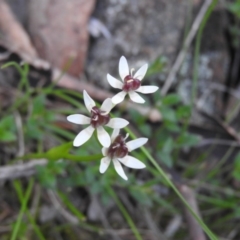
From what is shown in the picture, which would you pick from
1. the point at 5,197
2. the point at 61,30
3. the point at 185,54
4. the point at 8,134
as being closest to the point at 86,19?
the point at 61,30

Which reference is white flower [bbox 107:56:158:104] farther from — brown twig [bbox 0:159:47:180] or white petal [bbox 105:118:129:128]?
brown twig [bbox 0:159:47:180]

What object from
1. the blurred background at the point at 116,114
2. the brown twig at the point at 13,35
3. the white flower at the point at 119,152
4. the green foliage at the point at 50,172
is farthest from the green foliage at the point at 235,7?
the white flower at the point at 119,152

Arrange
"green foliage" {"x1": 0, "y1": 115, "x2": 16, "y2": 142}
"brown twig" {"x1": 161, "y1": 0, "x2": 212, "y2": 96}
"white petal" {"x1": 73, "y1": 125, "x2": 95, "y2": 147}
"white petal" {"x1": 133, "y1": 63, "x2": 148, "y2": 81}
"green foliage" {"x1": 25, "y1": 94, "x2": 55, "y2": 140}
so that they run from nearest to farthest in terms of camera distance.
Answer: "white petal" {"x1": 73, "y1": 125, "x2": 95, "y2": 147} → "white petal" {"x1": 133, "y1": 63, "x2": 148, "y2": 81} → "green foliage" {"x1": 0, "y1": 115, "x2": 16, "y2": 142} → "green foliage" {"x1": 25, "y1": 94, "x2": 55, "y2": 140} → "brown twig" {"x1": 161, "y1": 0, "x2": 212, "y2": 96}

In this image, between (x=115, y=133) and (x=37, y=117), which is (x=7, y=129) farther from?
(x=115, y=133)

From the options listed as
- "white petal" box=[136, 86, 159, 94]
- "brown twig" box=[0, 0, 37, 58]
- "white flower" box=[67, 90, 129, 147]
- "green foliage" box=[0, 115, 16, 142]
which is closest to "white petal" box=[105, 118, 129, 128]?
"white flower" box=[67, 90, 129, 147]

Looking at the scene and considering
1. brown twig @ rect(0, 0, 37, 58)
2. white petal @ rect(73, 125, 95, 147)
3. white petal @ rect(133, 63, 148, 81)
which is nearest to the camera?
white petal @ rect(73, 125, 95, 147)

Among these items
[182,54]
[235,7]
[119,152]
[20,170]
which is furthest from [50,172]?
[235,7]

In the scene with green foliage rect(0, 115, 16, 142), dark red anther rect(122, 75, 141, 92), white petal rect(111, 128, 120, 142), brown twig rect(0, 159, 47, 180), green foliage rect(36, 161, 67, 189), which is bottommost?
white petal rect(111, 128, 120, 142)

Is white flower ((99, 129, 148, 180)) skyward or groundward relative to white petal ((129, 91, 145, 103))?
groundward

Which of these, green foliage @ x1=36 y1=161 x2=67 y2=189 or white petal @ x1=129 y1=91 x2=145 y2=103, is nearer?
white petal @ x1=129 y1=91 x2=145 y2=103
